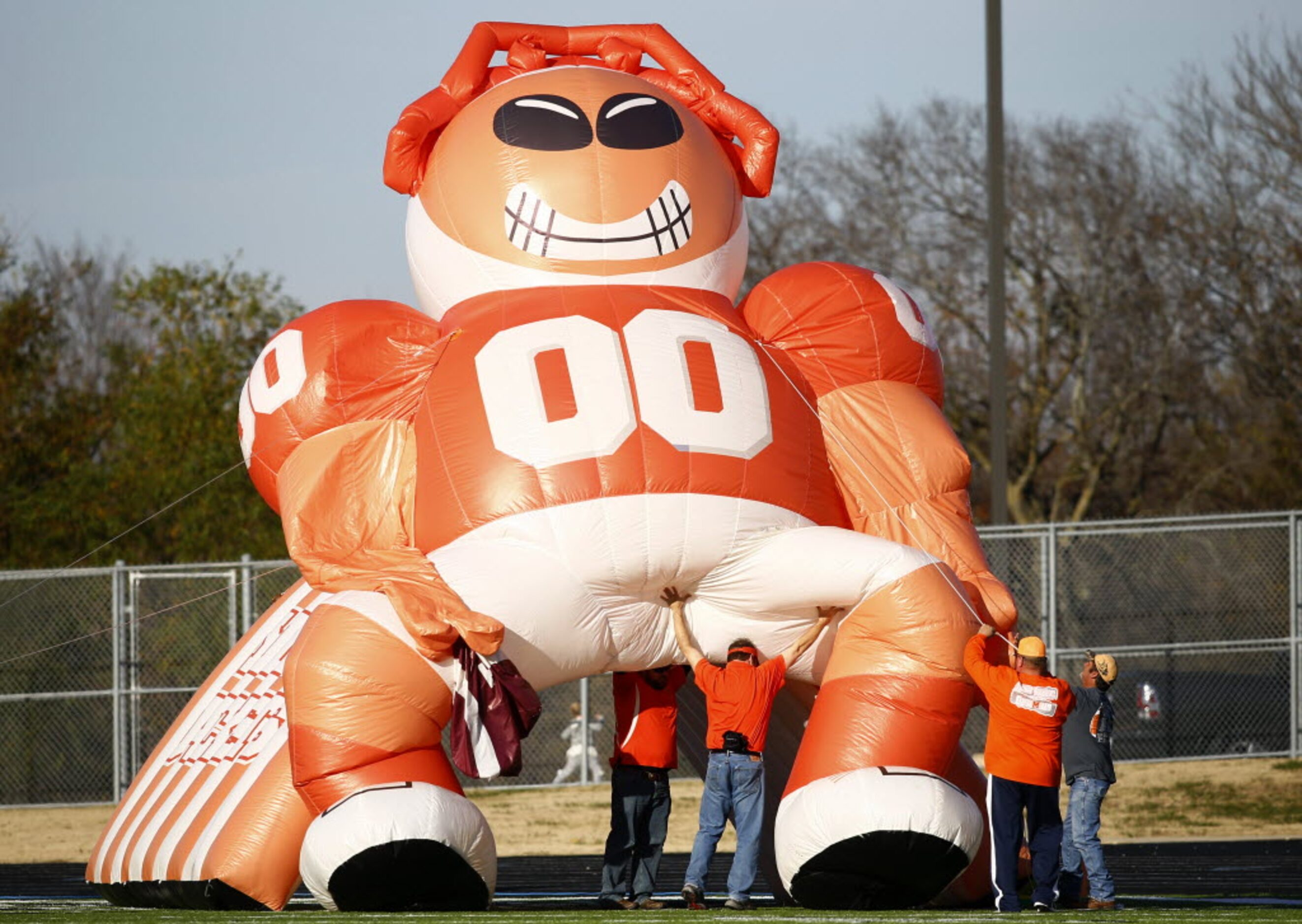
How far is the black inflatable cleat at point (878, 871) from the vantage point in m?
8.08

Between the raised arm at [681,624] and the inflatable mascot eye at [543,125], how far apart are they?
2.29 meters

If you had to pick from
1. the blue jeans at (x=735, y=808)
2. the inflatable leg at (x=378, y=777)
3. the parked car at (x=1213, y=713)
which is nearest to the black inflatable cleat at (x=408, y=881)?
the inflatable leg at (x=378, y=777)

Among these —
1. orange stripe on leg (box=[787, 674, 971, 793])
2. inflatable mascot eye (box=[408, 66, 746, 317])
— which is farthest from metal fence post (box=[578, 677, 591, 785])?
orange stripe on leg (box=[787, 674, 971, 793])

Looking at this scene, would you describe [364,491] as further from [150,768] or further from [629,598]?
[150,768]

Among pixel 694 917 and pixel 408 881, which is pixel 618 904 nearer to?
pixel 694 917

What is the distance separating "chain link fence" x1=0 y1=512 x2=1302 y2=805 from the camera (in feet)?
54.4

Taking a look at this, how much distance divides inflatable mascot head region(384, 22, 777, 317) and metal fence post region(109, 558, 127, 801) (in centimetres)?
798

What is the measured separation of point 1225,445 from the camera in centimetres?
3002

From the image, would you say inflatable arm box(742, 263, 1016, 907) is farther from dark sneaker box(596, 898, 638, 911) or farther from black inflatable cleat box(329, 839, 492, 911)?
black inflatable cleat box(329, 839, 492, 911)

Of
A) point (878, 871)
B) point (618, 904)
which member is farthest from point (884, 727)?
point (618, 904)

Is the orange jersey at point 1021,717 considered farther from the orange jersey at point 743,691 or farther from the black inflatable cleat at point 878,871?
the orange jersey at point 743,691

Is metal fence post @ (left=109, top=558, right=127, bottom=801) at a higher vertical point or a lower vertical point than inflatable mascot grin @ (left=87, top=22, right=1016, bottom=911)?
lower

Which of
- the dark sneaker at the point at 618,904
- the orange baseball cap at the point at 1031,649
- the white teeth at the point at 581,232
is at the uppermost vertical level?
the white teeth at the point at 581,232

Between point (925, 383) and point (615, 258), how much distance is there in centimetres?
188
